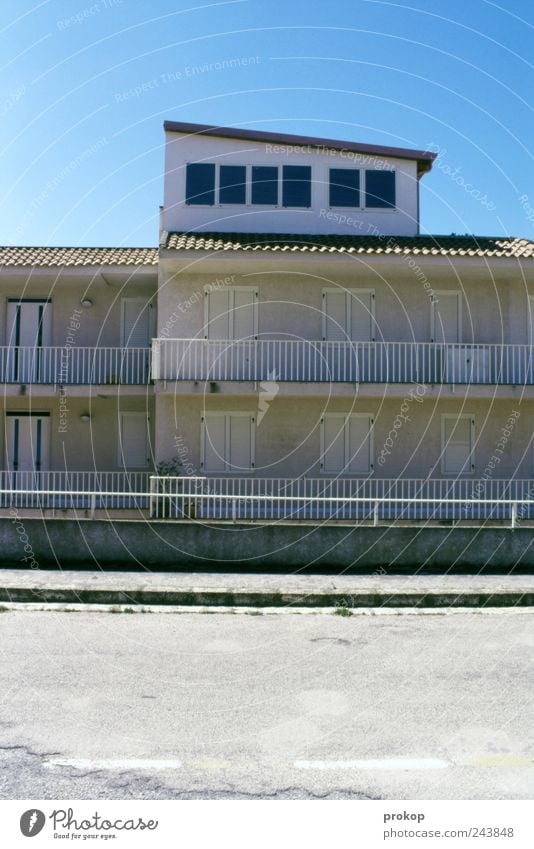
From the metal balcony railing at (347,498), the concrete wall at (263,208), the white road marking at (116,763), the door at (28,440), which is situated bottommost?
the white road marking at (116,763)

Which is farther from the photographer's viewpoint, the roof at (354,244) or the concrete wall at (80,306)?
the concrete wall at (80,306)

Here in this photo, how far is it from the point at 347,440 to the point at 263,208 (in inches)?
258

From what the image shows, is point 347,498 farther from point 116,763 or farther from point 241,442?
point 116,763

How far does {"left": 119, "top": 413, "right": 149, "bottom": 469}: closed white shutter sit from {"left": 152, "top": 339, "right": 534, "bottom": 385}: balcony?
332 cm

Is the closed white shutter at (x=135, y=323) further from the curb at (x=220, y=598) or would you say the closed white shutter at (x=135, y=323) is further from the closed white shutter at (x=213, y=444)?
the curb at (x=220, y=598)

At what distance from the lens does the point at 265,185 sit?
21578 millimetres

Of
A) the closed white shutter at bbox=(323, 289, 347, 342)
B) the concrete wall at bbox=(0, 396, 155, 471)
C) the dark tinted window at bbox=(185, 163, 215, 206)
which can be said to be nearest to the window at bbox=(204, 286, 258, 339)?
the closed white shutter at bbox=(323, 289, 347, 342)

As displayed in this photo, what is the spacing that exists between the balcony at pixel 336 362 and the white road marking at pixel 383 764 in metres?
14.0

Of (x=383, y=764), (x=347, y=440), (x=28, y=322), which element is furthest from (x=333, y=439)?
(x=383, y=764)

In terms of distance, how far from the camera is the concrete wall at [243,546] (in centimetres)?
1311

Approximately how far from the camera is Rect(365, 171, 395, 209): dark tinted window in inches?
861

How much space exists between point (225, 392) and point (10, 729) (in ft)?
44.0

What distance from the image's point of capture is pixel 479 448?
2062 centimetres

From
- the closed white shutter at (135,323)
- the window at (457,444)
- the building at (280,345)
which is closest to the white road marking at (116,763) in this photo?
the building at (280,345)
